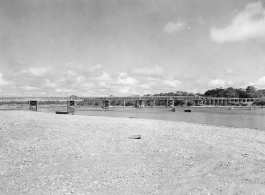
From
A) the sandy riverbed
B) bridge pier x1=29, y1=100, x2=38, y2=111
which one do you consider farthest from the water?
bridge pier x1=29, y1=100, x2=38, y2=111

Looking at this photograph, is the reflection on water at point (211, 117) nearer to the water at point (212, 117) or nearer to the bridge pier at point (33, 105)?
the water at point (212, 117)

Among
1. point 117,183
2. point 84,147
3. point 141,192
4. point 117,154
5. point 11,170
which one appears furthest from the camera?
point 84,147

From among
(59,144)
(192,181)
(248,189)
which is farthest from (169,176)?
(59,144)

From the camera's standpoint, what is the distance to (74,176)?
330 inches

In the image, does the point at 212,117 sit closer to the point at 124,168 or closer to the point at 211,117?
the point at 211,117

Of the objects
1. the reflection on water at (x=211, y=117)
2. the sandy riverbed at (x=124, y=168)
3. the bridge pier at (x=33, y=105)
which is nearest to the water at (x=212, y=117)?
the reflection on water at (x=211, y=117)

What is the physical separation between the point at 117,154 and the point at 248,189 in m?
6.39

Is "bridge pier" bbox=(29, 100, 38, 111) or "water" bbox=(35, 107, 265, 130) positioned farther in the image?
"bridge pier" bbox=(29, 100, 38, 111)

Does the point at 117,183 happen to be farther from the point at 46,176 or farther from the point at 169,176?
the point at 46,176

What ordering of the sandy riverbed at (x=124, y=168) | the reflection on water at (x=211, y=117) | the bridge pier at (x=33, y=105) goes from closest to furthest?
the sandy riverbed at (x=124, y=168)
the reflection on water at (x=211, y=117)
the bridge pier at (x=33, y=105)

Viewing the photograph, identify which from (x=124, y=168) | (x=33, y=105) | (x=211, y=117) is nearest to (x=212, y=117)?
(x=211, y=117)

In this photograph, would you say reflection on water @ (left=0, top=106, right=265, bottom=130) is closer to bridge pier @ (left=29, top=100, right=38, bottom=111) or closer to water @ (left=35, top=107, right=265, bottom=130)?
water @ (left=35, top=107, right=265, bottom=130)

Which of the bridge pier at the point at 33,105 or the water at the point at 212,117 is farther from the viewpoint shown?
the bridge pier at the point at 33,105

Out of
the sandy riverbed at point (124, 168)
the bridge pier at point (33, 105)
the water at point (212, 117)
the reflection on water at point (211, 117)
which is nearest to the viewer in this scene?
the sandy riverbed at point (124, 168)
